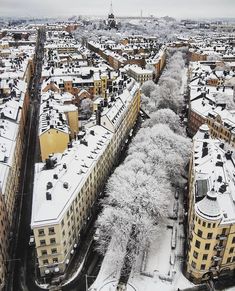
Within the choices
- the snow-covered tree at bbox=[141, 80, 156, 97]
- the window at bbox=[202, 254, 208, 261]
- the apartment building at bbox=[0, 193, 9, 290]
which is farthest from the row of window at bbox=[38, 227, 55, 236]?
the snow-covered tree at bbox=[141, 80, 156, 97]

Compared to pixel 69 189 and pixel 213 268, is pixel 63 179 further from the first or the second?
pixel 213 268

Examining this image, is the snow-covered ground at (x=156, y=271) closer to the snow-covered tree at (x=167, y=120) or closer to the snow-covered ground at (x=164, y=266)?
the snow-covered ground at (x=164, y=266)

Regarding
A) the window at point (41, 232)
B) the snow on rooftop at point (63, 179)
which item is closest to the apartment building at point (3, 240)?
the snow on rooftop at point (63, 179)

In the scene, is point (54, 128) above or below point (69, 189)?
above

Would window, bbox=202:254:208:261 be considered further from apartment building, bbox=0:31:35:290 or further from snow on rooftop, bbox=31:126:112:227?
apartment building, bbox=0:31:35:290

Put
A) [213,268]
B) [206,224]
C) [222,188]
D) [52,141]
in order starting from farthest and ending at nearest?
[52,141] → [213,268] → [222,188] → [206,224]

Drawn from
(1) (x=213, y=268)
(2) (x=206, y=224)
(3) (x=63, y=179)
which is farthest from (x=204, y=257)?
(3) (x=63, y=179)
